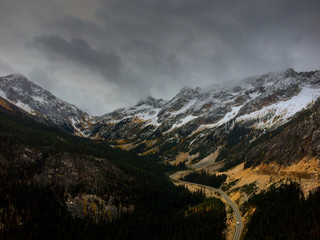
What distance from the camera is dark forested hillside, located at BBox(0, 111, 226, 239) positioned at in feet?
267

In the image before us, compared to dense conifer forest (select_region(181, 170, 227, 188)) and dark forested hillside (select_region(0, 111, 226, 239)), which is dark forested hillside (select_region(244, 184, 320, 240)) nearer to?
dark forested hillside (select_region(0, 111, 226, 239))

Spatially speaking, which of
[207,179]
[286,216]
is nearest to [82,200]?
[286,216]

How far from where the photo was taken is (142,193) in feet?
422

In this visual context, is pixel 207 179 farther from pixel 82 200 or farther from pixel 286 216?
pixel 82 200

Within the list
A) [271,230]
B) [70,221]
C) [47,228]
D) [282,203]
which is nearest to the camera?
[271,230]

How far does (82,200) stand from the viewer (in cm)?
10275

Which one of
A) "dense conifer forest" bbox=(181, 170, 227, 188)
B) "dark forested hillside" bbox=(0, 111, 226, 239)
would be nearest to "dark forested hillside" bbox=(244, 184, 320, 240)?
"dark forested hillside" bbox=(0, 111, 226, 239)

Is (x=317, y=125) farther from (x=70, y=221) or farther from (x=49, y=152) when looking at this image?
(x=49, y=152)

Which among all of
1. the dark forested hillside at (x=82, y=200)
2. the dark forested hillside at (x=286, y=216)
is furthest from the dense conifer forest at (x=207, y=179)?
the dark forested hillside at (x=286, y=216)

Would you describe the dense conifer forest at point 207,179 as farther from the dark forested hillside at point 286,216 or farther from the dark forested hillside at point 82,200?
the dark forested hillside at point 286,216

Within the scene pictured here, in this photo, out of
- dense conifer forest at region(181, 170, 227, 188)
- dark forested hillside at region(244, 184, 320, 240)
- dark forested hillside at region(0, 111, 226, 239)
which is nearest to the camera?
dark forested hillside at region(244, 184, 320, 240)

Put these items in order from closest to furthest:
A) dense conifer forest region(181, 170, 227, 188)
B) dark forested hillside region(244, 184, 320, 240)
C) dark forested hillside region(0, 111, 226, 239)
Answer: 1. dark forested hillside region(244, 184, 320, 240)
2. dark forested hillside region(0, 111, 226, 239)
3. dense conifer forest region(181, 170, 227, 188)

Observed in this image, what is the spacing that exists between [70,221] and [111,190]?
32404mm

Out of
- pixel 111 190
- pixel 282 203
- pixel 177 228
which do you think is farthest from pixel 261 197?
pixel 111 190
